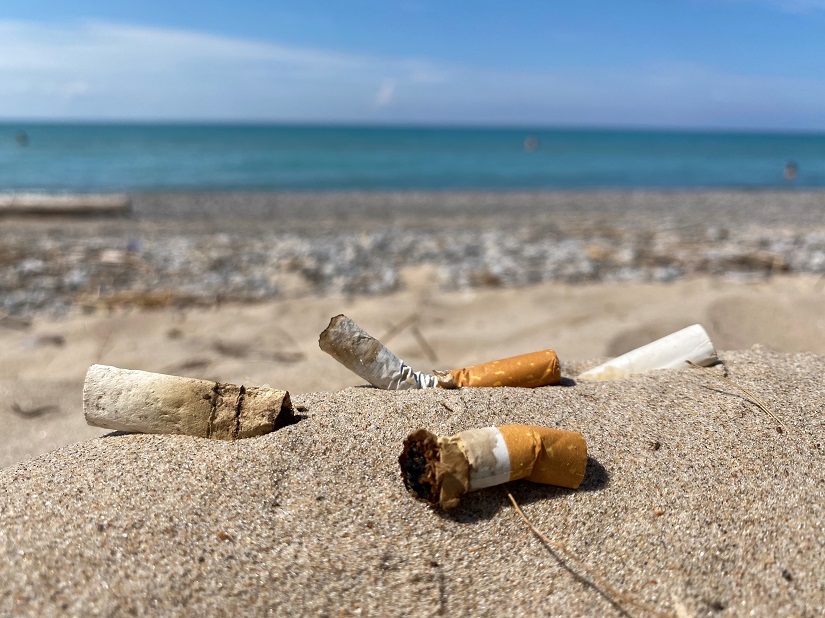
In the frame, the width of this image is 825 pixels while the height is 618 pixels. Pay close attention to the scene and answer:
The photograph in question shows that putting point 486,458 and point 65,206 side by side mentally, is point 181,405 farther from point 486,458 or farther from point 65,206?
point 65,206

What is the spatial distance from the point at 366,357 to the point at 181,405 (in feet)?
1.95

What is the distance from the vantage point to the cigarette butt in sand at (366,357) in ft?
6.90

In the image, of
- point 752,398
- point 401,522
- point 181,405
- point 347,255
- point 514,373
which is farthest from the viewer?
point 347,255

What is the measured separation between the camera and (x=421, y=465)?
1.66 metres

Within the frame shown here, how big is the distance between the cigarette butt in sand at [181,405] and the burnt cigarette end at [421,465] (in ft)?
1.55

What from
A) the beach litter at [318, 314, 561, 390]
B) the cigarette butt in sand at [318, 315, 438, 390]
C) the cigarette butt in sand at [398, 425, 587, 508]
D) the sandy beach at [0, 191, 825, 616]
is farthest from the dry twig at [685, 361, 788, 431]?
the cigarette butt in sand at [318, 315, 438, 390]

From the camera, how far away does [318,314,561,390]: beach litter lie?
2.12 meters

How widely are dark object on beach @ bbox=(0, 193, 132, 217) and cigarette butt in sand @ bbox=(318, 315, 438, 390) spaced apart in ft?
33.4

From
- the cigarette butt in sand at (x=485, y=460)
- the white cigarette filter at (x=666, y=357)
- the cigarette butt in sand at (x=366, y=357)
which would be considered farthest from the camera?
the white cigarette filter at (x=666, y=357)

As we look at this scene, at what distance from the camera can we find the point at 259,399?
1974mm

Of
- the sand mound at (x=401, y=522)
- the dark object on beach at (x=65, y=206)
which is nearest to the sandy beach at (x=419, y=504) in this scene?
the sand mound at (x=401, y=522)

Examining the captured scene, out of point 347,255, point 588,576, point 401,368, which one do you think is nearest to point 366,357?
point 401,368

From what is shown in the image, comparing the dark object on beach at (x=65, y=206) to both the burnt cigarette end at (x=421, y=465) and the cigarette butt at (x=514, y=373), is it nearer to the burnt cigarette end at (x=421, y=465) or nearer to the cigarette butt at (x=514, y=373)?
the cigarette butt at (x=514, y=373)

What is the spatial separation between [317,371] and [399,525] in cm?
172
